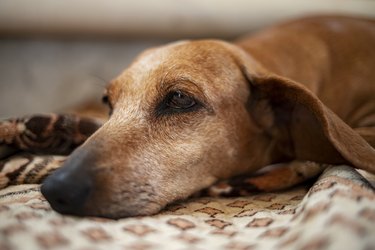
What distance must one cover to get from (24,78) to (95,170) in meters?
2.02

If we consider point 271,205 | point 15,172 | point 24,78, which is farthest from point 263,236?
point 24,78

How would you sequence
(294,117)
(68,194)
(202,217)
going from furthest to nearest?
1. (294,117)
2. (202,217)
3. (68,194)

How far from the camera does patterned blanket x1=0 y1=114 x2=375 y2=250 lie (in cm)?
100

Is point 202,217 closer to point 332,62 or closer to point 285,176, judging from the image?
point 285,176

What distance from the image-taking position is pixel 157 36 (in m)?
2.95

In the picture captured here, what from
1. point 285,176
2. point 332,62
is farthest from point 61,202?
point 332,62

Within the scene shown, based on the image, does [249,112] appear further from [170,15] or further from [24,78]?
[24,78]

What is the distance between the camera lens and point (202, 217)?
1.32m

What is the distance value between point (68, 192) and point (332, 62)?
1.46 metres

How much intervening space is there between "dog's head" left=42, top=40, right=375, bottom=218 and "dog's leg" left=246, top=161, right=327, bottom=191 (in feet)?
0.18

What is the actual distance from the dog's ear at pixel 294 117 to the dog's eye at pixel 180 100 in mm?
293

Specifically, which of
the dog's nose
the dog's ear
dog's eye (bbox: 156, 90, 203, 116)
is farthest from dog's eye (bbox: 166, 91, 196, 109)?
the dog's nose

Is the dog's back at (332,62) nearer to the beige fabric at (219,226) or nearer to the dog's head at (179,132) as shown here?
the dog's head at (179,132)

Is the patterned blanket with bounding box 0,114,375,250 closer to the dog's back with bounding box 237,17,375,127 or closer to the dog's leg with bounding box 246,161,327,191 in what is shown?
the dog's leg with bounding box 246,161,327,191
